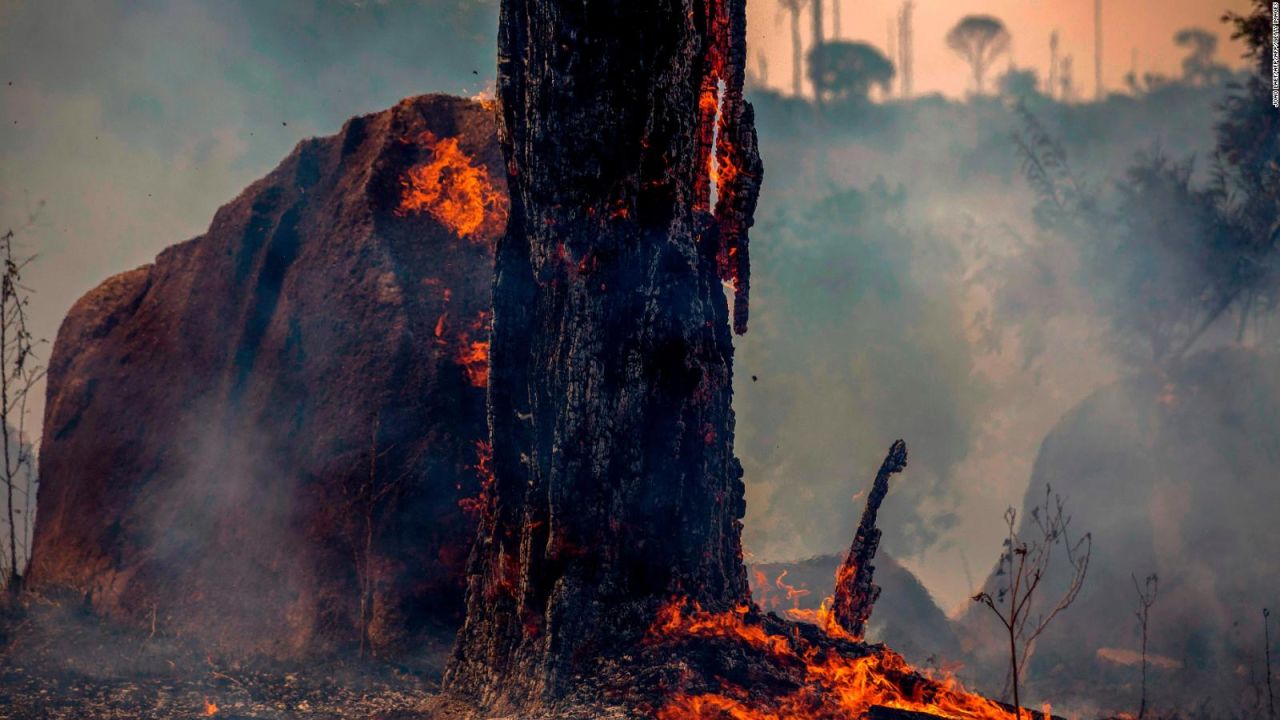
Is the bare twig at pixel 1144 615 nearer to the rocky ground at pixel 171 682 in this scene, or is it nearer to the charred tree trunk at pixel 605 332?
the charred tree trunk at pixel 605 332

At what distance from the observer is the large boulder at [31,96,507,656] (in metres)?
13.4

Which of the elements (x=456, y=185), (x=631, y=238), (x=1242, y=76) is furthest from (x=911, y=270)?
(x=631, y=238)

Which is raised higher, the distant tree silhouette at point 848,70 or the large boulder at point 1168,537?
the distant tree silhouette at point 848,70

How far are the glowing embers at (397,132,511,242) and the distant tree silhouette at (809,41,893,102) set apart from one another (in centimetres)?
5579

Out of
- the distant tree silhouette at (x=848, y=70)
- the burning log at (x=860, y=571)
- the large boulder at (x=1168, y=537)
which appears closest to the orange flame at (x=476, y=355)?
the burning log at (x=860, y=571)

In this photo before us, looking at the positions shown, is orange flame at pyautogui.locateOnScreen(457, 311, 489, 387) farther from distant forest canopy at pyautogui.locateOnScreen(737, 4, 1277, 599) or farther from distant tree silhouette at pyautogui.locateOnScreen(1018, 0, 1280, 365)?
distant forest canopy at pyautogui.locateOnScreen(737, 4, 1277, 599)

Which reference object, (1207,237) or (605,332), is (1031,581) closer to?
(1207,237)

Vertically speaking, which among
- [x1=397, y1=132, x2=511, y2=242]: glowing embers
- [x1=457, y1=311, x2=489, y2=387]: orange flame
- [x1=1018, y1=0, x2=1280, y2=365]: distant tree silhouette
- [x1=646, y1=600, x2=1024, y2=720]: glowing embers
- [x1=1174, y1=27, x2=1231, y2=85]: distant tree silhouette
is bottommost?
[x1=646, y1=600, x2=1024, y2=720]: glowing embers

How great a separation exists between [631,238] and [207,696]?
7.99m

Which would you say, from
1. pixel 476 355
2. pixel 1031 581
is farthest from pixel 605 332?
pixel 1031 581

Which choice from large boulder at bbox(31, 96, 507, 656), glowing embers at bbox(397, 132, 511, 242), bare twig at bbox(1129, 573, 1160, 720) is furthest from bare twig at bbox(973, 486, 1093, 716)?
glowing embers at bbox(397, 132, 511, 242)

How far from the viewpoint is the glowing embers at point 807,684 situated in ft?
28.5

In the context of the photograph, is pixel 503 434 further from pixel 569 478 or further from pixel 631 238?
pixel 631 238

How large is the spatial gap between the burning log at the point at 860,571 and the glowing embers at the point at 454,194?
285 inches
